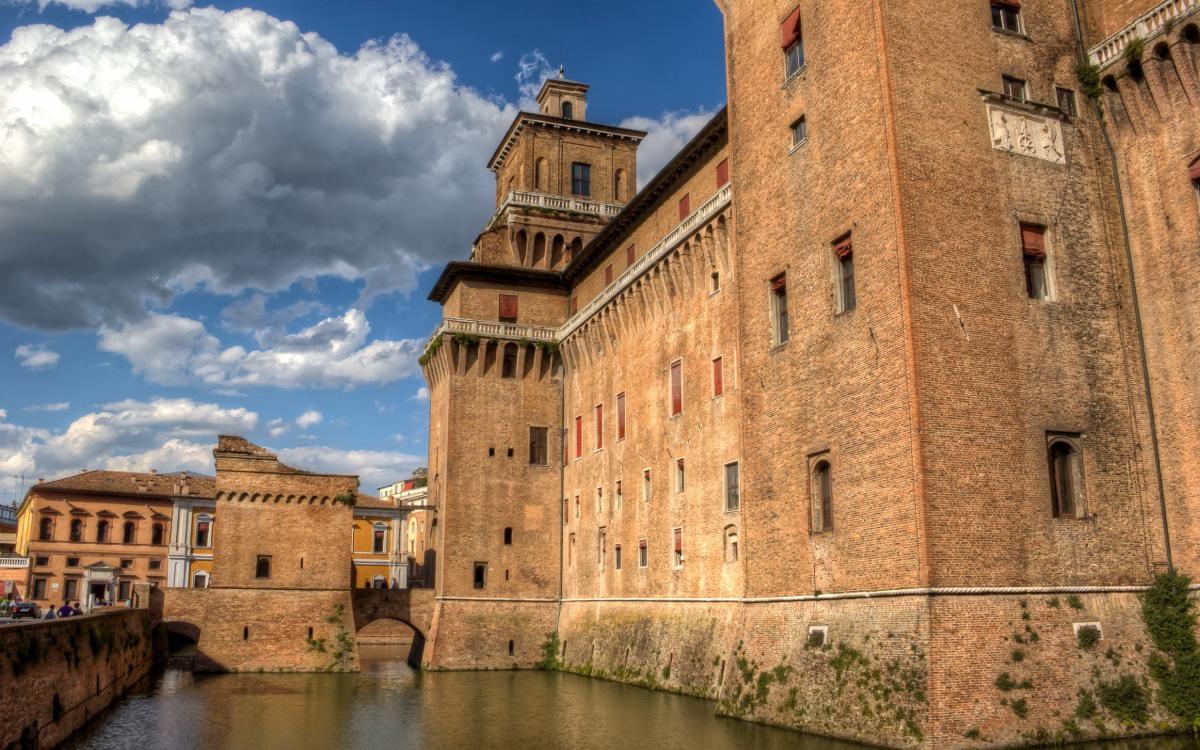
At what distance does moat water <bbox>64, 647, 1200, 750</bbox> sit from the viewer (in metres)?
20.2

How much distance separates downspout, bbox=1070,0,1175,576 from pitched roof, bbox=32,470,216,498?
54600mm

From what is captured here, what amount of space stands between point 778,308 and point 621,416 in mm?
13720

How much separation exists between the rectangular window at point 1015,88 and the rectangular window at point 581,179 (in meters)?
28.3

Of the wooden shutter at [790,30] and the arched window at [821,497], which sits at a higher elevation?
the wooden shutter at [790,30]

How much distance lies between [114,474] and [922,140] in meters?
63.3

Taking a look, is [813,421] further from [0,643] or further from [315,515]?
[315,515]

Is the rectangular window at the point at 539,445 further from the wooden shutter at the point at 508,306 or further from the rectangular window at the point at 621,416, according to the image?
the rectangular window at the point at 621,416

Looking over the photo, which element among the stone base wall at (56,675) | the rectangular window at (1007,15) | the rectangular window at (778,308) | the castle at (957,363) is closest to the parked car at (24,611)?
the stone base wall at (56,675)

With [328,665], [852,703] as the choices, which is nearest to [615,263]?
[328,665]

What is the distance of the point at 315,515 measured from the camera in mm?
39219

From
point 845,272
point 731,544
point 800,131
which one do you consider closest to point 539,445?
point 731,544

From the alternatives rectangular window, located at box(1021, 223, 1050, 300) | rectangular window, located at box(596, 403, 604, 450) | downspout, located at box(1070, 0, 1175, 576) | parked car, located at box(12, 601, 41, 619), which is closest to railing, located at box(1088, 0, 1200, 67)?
downspout, located at box(1070, 0, 1175, 576)

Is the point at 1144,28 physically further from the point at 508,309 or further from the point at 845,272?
the point at 508,309

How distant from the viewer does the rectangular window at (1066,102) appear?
69.8 feet
